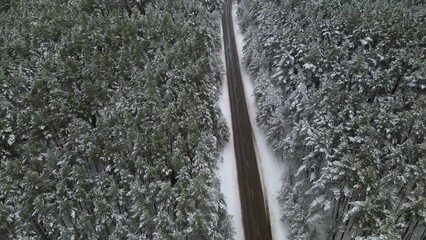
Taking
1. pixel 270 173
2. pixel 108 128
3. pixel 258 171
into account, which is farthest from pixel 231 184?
pixel 108 128

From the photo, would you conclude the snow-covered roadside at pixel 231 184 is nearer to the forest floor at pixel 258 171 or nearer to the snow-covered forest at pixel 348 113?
the forest floor at pixel 258 171

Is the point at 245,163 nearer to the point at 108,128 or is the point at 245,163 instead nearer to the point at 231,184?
the point at 231,184

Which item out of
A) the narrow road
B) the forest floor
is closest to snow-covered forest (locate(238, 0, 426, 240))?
the forest floor

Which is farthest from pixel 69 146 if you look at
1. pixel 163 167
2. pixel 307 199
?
pixel 307 199

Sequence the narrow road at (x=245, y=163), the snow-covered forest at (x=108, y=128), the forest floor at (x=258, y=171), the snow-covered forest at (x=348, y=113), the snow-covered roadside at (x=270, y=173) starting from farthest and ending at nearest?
the forest floor at (x=258, y=171) → the narrow road at (x=245, y=163) → the snow-covered roadside at (x=270, y=173) → the snow-covered forest at (x=108, y=128) → the snow-covered forest at (x=348, y=113)

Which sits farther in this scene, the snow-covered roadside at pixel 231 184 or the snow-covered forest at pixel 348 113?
the snow-covered roadside at pixel 231 184

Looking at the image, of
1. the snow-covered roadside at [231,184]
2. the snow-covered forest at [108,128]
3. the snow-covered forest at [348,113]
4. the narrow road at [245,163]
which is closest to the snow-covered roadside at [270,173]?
the narrow road at [245,163]

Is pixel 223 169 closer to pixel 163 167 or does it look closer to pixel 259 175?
pixel 259 175
